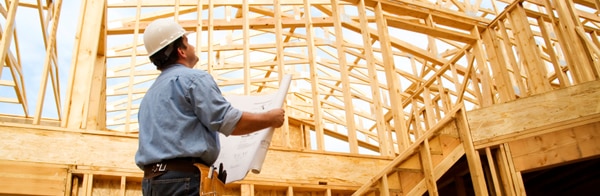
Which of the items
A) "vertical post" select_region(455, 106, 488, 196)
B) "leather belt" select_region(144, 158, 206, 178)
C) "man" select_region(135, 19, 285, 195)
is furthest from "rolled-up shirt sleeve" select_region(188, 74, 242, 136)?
"vertical post" select_region(455, 106, 488, 196)

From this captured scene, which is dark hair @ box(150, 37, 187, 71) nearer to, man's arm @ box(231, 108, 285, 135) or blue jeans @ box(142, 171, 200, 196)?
man's arm @ box(231, 108, 285, 135)

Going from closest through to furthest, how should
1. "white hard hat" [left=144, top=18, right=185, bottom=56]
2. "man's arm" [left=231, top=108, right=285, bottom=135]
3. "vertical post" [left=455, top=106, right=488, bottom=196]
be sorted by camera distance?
"man's arm" [left=231, top=108, right=285, bottom=135]
"white hard hat" [left=144, top=18, right=185, bottom=56]
"vertical post" [left=455, top=106, right=488, bottom=196]

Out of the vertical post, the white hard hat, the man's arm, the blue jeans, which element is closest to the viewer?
the blue jeans

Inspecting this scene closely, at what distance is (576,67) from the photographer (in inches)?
271

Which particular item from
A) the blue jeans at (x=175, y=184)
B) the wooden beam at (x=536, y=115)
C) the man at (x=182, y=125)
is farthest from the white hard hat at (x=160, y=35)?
the wooden beam at (x=536, y=115)

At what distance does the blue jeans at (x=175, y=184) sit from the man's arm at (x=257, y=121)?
299mm

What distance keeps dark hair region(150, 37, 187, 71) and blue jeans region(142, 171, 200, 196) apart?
0.65m

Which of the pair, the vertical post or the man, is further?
the vertical post

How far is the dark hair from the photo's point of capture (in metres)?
2.98

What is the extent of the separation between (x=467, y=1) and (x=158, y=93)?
30.9 feet

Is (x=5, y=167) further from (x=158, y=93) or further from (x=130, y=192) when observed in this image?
(x=158, y=93)

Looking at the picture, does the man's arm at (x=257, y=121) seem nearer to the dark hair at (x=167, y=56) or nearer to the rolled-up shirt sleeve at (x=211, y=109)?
the rolled-up shirt sleeve at (x=211, y=109)

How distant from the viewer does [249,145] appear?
310 cm

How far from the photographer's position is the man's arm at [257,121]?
2.75 m
